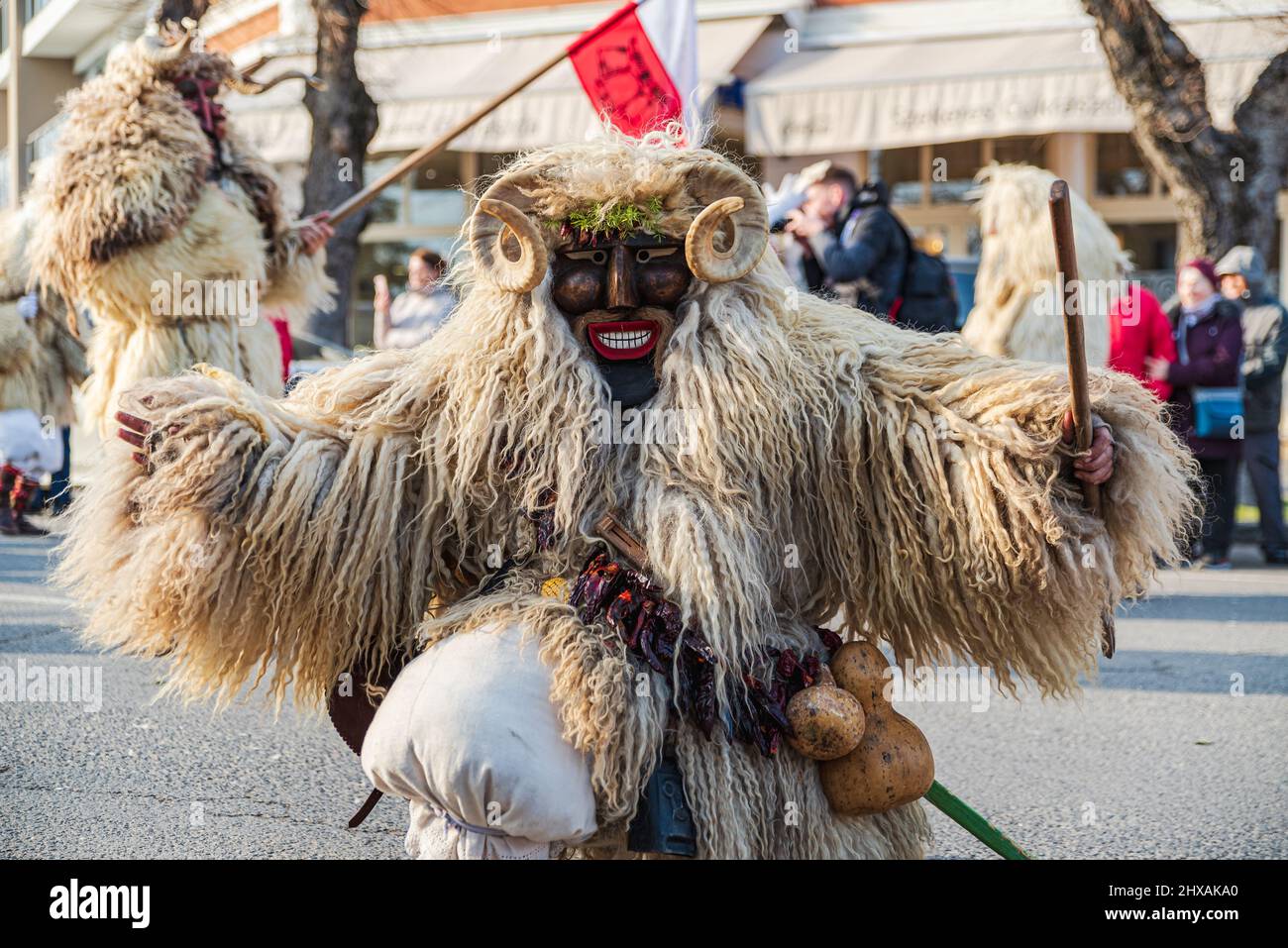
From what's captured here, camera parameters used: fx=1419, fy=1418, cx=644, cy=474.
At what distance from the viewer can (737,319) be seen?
277cm

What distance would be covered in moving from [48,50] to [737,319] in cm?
2174

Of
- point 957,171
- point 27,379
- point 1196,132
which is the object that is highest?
point 957,171

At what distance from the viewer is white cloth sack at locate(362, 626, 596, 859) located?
238 centimetres

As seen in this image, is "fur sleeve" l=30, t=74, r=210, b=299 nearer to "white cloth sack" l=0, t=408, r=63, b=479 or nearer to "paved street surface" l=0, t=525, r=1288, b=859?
"paved street surface" l=0, t=525, r=1288, b=859


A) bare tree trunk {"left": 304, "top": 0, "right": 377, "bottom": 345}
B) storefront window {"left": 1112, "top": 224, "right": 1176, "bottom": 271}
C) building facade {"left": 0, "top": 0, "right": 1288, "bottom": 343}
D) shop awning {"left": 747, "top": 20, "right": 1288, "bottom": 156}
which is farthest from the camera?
storefront window {"left": 1112, "top": 224, "right": 1176, "bottom": 271}

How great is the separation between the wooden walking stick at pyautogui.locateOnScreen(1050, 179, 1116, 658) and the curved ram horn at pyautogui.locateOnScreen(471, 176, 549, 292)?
95 centimetres

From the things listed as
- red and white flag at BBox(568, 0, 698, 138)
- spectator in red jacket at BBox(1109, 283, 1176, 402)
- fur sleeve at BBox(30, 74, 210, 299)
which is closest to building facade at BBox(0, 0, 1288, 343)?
spectator in red jacket at BBox(1109, 283, 1176, 402)

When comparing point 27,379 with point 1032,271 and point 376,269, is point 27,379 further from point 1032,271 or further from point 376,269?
point 376,269

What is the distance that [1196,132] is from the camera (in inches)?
386

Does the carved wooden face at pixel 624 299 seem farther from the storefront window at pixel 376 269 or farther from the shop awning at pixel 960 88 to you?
the storefront window at pixel 376 269

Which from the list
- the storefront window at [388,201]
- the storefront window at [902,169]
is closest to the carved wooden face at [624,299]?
the storefront window at [902,169]

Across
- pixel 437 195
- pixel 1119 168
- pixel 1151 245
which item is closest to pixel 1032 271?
pixel 1151 245

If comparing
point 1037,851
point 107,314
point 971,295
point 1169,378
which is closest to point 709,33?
point 971,295

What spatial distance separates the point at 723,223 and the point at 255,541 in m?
1.07
